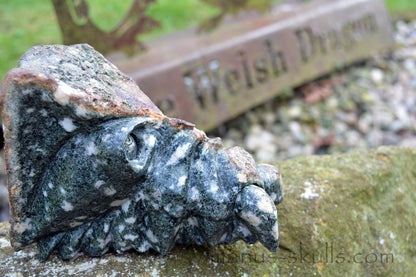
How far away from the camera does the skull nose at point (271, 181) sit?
4.79ft

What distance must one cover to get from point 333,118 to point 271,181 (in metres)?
2.60

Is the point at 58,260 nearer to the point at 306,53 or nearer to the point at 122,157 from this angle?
the point at 122,157

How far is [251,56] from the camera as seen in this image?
363 centimetres

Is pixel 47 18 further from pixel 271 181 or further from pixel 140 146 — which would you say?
pixel 271 181

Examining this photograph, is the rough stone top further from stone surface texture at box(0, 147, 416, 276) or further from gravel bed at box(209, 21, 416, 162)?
gravel bed at box(209, 21, 416, 162)

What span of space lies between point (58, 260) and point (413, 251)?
4.71 feet

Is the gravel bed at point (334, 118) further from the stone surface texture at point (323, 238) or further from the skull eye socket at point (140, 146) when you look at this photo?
the skull eye socket at point (140, 146)

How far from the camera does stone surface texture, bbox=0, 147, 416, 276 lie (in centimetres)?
143

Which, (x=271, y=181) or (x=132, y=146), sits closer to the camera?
(x=132, y=146)

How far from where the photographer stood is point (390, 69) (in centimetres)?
464

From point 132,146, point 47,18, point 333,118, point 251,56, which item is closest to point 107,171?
point 132,146

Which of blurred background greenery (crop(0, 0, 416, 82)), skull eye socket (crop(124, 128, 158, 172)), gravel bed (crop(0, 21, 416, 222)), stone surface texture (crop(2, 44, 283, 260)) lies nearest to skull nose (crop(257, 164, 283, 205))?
stone surface texture (crop(2, 44, 283, 260))

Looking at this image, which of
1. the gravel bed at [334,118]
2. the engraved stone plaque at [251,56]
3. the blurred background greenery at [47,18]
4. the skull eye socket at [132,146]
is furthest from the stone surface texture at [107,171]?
the gravel bed at [334,118]

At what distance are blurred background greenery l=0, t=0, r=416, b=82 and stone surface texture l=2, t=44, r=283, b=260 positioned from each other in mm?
1855
